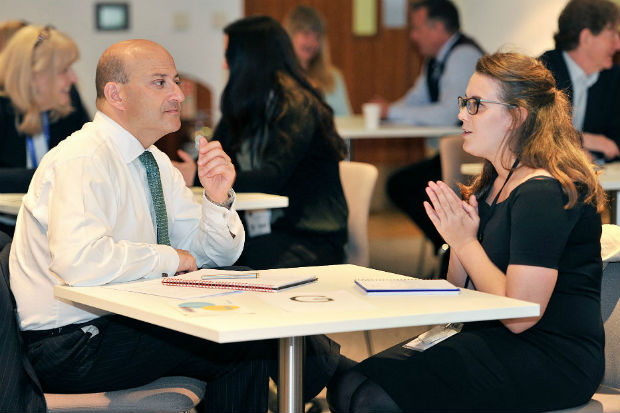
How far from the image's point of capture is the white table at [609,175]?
136 inches

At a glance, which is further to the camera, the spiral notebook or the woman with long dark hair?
the woman with long dark hair

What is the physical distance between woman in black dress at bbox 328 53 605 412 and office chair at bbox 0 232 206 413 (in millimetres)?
356

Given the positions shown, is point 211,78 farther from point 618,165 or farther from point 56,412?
point 56,412

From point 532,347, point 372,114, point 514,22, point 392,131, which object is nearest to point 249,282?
point 532,347

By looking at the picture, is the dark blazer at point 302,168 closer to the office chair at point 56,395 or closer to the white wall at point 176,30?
the office chair at point 56,395

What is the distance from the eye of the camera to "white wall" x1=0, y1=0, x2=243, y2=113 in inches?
289

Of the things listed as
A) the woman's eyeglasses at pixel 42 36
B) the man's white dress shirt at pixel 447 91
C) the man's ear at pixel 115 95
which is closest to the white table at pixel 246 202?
the man's ear at pixel 115 95

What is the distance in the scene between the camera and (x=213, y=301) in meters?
1.81

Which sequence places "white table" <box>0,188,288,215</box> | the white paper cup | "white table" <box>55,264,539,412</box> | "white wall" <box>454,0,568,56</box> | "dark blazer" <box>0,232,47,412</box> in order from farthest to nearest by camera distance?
"white wall" <box>454,0,568,56</box> → the white paper cup → "white table" <box>0,188,288,215</box> → "dark blazer" <box>0,232,47,412</box> → "white table" <box>55,264,539,412</box>

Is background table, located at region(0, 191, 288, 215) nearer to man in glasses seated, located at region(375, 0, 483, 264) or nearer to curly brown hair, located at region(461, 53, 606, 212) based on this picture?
curly brown hair, located at region(461, 53, 606, 212)

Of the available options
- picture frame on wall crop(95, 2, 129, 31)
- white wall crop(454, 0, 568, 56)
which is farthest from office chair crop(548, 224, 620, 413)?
picture frame on wall crop(95, 2, 129, 31)

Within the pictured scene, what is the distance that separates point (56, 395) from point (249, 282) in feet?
1.88

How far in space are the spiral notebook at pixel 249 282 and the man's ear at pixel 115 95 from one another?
54cm

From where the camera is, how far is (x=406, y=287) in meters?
1.89
